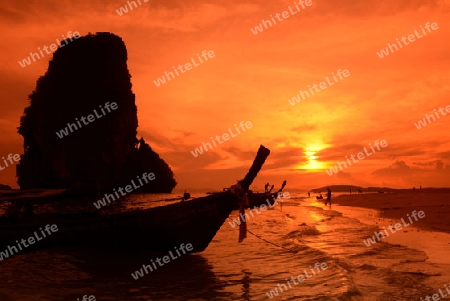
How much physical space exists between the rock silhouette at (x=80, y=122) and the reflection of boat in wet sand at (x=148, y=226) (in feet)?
217

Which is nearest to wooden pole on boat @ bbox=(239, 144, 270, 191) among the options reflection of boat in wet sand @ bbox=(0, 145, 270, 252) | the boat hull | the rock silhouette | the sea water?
reflection of boat in wet sand @ bbox=(0, 145, 270, 252)

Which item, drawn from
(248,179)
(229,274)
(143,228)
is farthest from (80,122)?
(229,274)

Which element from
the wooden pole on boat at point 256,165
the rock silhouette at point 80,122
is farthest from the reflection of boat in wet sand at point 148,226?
the rock silhouette at point 80,122

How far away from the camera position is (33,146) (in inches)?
3305

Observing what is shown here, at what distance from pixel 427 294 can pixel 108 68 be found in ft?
299

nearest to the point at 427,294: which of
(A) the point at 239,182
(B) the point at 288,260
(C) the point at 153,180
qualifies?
(B) the point at 288,260

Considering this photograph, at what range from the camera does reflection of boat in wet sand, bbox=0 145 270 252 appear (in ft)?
41.7

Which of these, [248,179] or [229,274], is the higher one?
[248,179]

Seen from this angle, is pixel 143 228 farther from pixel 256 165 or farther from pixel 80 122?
pixel 80 122

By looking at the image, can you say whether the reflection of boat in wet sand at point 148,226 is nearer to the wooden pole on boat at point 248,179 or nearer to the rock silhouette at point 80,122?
the wooden pole on boat at point 248,179

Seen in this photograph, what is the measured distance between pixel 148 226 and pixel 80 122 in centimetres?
7742

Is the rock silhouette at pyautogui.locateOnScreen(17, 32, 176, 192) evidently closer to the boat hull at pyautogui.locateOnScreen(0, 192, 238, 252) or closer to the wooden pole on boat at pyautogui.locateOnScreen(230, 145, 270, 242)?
the boat hull at pyautogui.locateOnScreen(0, 192, 238, 252)

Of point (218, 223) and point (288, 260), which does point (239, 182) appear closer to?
point (218, 223)

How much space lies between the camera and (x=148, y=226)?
12977 millimetres
